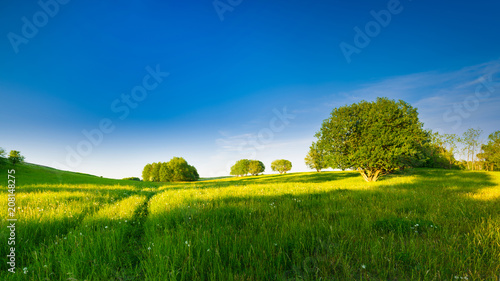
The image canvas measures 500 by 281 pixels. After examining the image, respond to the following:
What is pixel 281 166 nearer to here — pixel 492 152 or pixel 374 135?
pixel 492 152

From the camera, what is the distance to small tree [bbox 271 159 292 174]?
122 m

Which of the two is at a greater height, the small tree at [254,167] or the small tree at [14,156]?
the small tree at [14,156]

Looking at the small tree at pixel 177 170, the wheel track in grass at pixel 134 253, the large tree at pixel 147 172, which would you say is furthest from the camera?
the large tree at pixel 147 172

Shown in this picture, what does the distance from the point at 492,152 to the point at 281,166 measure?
8908cm

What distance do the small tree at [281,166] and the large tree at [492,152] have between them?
270ft

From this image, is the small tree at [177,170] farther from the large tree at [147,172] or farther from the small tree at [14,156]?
the small tree at [14,156]

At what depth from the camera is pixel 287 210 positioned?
4.99 metres

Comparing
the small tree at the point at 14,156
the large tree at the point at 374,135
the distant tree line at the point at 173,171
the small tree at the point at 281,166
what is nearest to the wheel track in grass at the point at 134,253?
the large tree at the point at 374,135

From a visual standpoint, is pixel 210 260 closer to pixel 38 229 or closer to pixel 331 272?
pixel 331 272

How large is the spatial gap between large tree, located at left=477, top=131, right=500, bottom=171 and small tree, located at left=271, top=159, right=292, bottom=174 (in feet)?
270

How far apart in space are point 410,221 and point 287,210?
2.63 m

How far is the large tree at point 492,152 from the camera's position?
2460 inches

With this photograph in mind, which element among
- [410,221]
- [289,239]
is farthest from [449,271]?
[289,239]

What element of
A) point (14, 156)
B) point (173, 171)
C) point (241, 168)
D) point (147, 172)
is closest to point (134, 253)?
point (14, 156)
